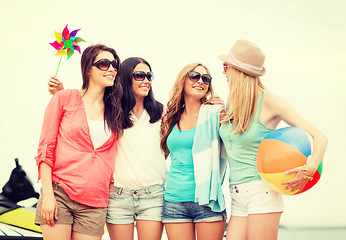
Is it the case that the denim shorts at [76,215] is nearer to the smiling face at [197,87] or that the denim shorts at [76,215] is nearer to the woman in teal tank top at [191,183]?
the woman in teal tank top at [191,183]

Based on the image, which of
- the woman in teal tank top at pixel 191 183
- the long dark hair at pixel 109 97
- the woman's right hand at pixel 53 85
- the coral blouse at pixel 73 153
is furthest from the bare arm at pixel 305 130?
the woman's right hand at pixel 53 85

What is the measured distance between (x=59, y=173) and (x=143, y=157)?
650 mm

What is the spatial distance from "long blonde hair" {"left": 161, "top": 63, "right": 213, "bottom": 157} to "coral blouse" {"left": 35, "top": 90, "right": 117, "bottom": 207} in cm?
51

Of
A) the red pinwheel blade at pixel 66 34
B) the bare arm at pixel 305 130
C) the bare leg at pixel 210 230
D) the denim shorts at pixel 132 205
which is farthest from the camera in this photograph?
the red pinwheel blade at pixel 66 34

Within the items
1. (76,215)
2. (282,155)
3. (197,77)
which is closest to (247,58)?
(197,77)

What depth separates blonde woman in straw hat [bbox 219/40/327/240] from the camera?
2367 millimetres

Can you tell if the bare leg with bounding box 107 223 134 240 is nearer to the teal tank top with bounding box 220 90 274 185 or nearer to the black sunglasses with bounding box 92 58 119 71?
the teal tank top with bounding box 220 90 274 185

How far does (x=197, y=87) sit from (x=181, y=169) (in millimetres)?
654

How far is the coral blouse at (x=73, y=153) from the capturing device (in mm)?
2586

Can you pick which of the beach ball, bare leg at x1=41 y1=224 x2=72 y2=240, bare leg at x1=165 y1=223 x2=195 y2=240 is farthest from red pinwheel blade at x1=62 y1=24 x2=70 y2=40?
the beach ball

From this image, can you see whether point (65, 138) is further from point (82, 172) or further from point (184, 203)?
point (184, 203)

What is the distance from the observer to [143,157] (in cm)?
297

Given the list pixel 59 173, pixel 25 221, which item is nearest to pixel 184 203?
pixel 59 173

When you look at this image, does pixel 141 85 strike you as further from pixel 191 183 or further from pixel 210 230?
pixel 210 230
